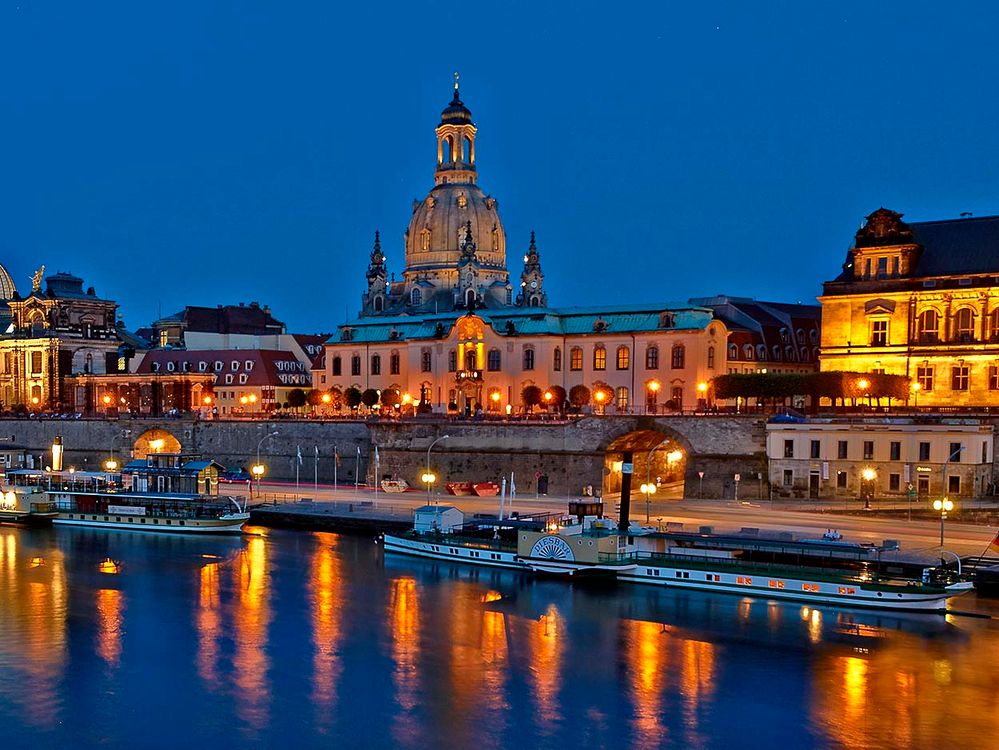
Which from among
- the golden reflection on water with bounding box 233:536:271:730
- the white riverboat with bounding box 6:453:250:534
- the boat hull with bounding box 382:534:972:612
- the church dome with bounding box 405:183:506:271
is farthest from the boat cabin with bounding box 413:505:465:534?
the church dome with bounding box 405:183:506:271

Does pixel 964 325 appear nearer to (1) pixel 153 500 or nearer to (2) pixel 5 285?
(1) pixel 153 500

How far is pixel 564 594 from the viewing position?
48.0m

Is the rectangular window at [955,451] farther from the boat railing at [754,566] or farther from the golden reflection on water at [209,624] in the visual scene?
the golden reflection on water at [209,624]

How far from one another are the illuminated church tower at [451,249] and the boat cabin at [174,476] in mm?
46645

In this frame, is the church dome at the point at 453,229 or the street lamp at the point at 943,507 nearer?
the street lamp at the point at 943,507

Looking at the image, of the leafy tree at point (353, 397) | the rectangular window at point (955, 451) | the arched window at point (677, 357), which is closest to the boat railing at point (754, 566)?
the rectangular window at point (955, 451)

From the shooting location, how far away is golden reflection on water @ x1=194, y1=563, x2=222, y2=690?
120 feet

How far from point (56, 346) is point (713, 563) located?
9274cm

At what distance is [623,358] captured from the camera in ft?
271

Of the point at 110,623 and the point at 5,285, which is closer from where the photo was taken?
the point at 110,623

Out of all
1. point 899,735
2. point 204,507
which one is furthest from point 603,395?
point 899,735

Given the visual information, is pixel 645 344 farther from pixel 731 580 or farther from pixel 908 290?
pixel 731 580

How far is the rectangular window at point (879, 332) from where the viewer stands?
7356 centimetres

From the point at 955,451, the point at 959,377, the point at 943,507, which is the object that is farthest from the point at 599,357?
the point at 943,507
